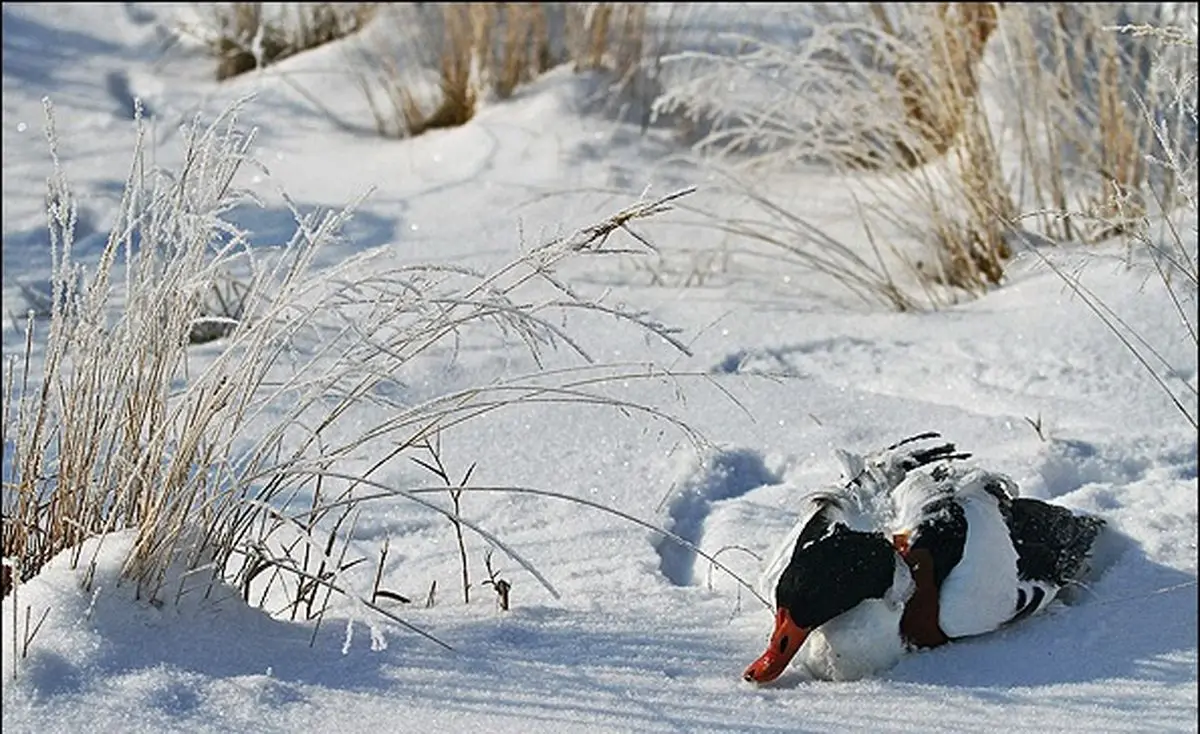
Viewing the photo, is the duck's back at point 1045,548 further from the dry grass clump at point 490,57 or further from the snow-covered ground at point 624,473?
the dry grass clump at point 490,57

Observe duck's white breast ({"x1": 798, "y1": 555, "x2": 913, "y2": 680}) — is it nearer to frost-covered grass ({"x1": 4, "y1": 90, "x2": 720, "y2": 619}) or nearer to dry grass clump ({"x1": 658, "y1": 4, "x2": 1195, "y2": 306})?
frost-covered grass ({"x1": 4, "y1": 90, "x2": 720, "y2": 619})

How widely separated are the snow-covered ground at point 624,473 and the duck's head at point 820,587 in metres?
0.04

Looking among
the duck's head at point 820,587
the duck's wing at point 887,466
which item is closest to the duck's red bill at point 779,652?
the duck's head at point 820,587

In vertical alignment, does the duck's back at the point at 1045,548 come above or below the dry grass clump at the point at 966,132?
below

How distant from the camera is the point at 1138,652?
2043 millimetres

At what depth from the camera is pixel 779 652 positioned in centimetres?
188

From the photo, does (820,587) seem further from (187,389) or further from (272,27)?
(272,27)

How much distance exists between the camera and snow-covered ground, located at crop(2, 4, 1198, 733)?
1.80 meters

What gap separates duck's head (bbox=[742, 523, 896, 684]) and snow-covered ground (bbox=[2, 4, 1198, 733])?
0.14 ft

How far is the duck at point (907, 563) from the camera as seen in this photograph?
190cm

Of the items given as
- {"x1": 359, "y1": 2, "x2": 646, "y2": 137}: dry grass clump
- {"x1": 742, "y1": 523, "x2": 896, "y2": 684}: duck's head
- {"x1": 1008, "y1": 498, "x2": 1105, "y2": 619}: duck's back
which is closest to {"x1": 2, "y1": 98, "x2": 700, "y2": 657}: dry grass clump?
{"x1": 742, "y1": 523, "x2": 896, "y2": 684}: duck's head

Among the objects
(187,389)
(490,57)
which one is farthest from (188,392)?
(490,57)

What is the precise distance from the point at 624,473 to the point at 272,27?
2.48 meters

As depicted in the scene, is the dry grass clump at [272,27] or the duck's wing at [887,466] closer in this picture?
the duck's wing at [887,466]
